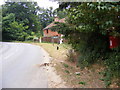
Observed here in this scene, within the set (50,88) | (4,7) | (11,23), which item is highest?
(4,7)

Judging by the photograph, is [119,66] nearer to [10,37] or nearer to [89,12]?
[89,12]

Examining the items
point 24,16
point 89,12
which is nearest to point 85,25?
point 89,12

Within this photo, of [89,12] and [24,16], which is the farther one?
[24,16]

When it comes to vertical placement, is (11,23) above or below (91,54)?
above

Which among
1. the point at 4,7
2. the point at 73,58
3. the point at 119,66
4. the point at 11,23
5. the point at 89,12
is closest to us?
the point at 89,12

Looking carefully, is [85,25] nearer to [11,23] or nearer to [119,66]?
[119,66]

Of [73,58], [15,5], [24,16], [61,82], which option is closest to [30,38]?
Result: [24,16]

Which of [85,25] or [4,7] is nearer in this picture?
[85,25]

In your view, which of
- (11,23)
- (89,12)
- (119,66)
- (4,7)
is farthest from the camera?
(4,7)

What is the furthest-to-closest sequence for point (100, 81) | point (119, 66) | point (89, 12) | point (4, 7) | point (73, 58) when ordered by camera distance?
point (4, 7), point (73, 58), point (100, 81), point (119, 66), point (89, 12)

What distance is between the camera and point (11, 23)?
36.6 metres

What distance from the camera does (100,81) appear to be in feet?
14.8

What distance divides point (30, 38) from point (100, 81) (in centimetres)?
3552

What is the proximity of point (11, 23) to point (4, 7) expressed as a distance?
26.6 ft
